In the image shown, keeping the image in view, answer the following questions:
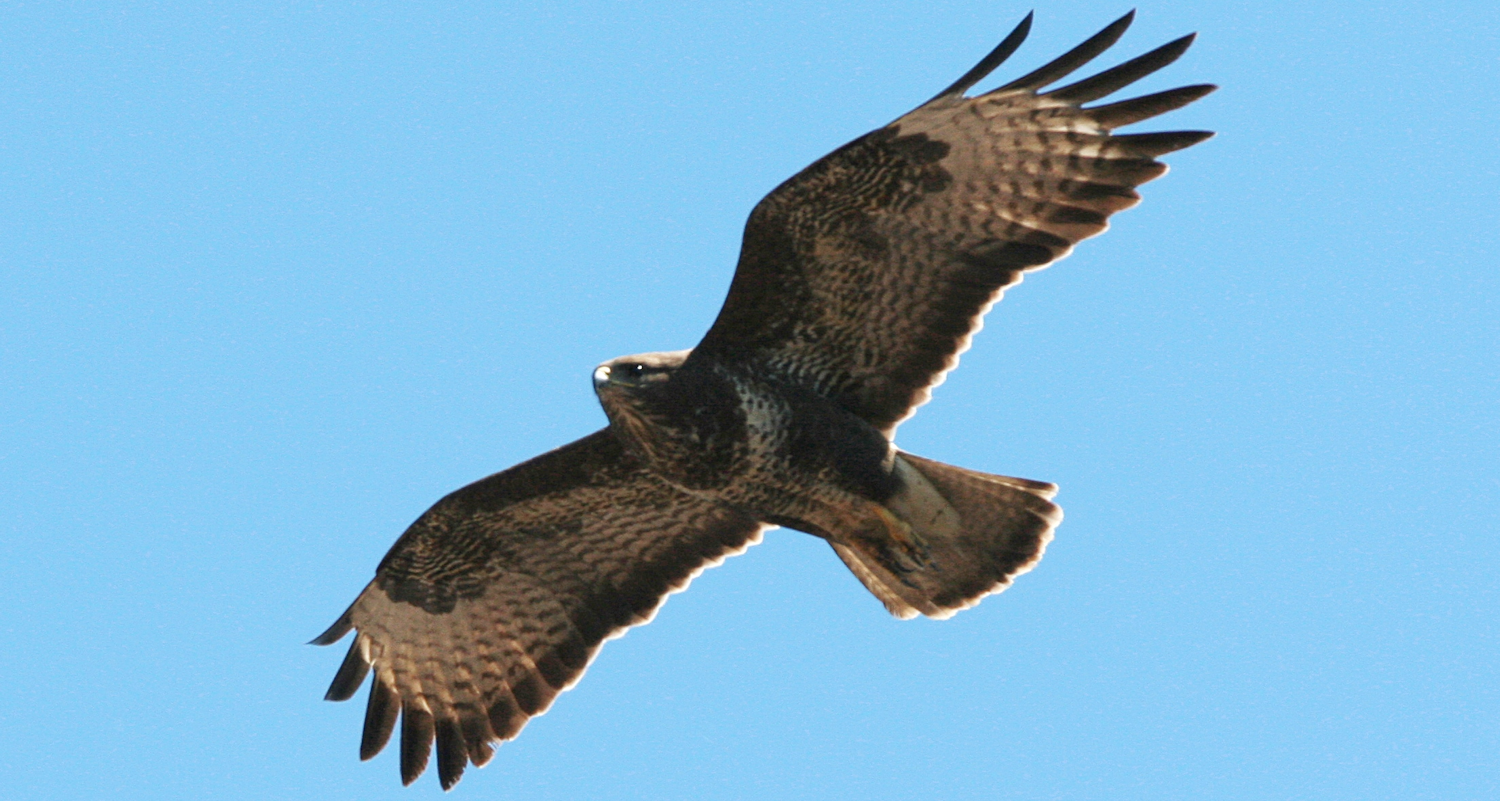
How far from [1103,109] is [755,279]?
175 centimetres

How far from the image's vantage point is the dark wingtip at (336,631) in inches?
411

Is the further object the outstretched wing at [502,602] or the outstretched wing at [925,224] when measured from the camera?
the outstretched wing at [502,602]

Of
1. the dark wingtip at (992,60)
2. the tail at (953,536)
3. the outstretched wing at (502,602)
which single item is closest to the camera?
the dark wingtip at (992,60)

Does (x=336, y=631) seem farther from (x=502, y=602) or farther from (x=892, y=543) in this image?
(x=892, y=543)

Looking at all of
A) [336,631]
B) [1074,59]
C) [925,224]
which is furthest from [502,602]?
[1074,59]

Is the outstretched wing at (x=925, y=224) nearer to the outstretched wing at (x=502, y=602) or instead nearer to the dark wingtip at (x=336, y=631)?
the outstretched wing at (x=502, y=602)

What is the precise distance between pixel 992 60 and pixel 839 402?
1.80 meters

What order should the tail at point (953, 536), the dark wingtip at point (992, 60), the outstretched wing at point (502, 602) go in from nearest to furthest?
the dark wingtip at point (992, 60)
the tail at point (953, 536)
the outstretched wing at point (502, 602)

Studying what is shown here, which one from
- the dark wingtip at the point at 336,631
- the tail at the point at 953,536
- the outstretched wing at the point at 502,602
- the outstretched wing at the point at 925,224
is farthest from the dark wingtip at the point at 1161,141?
the dark wingtip at the point at 336,631

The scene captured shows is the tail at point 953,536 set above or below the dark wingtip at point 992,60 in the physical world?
below

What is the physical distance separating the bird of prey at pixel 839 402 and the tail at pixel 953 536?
0.01 metres

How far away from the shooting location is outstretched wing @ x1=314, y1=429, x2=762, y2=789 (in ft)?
33.8

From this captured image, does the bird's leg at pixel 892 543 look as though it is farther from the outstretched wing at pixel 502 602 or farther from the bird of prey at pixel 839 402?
the outstretched wing at pixel 502 602

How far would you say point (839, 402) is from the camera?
9.51 m
